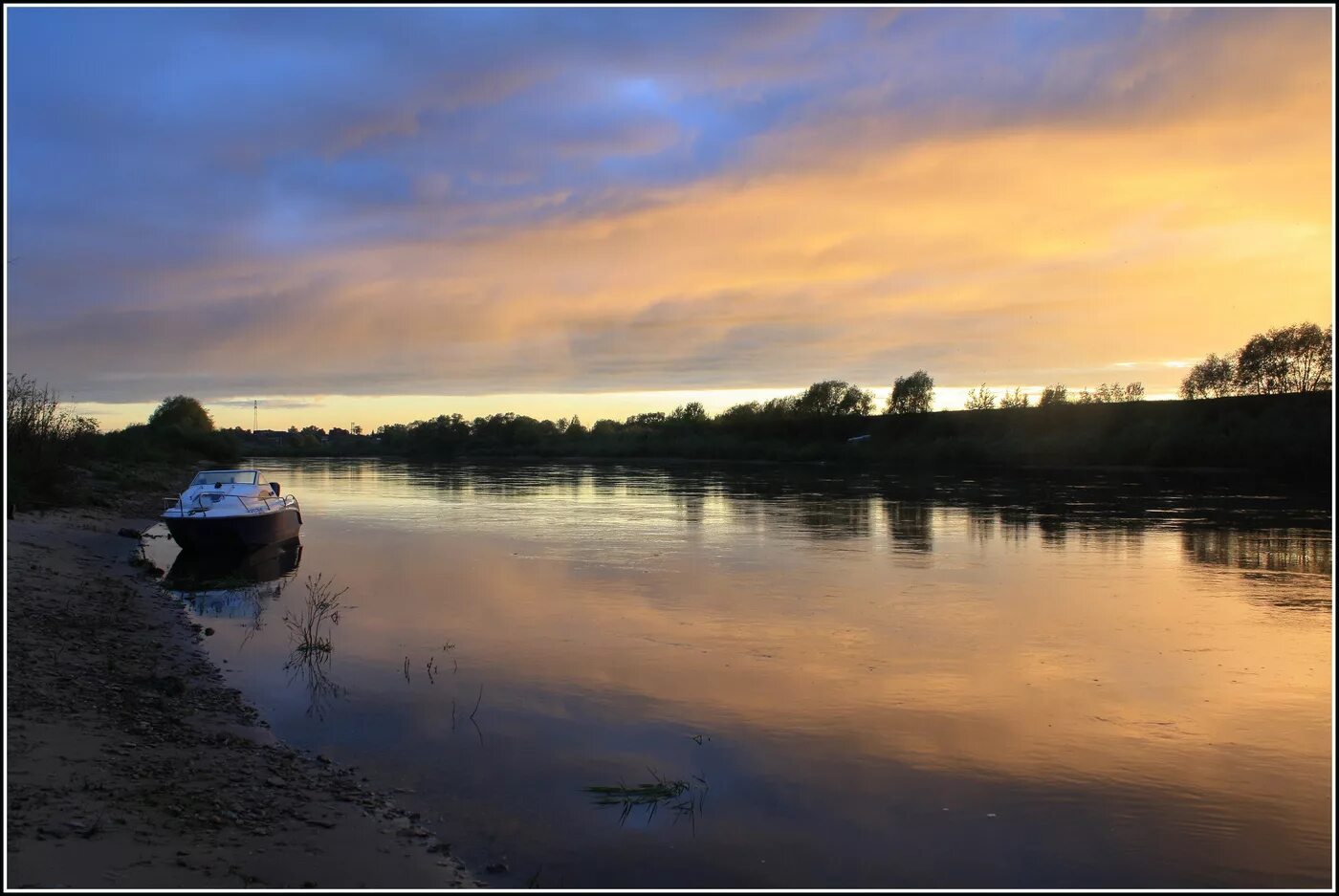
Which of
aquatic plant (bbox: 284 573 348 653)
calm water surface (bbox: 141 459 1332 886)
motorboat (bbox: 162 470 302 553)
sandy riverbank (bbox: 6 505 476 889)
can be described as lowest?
calm water surface (bbox: 141 459 1332 886)

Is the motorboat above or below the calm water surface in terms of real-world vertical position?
above

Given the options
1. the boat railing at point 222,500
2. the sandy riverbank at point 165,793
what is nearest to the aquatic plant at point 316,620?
the sandy riverbank at point 165,793

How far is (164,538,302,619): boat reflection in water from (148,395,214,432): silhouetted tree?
73523mm

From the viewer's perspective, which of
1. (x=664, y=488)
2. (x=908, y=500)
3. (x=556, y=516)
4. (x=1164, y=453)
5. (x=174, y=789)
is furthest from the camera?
(x=1164, y=453)

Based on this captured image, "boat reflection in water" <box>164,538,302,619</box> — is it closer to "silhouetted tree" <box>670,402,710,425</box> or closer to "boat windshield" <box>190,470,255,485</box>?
"boat windshield" <box>190,470,255,485</box>

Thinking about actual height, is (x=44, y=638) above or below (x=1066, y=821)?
above

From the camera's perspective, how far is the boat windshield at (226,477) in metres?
22.6

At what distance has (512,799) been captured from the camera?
7.32 meters

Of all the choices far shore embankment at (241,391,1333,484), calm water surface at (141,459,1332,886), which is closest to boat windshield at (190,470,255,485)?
calm water surface at (141,459,1332,886)

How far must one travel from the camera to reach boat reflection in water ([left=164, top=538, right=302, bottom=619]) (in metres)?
16.0

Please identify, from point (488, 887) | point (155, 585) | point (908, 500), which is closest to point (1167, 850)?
point (488, 887)

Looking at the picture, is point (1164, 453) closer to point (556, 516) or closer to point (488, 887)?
point (556, 516)

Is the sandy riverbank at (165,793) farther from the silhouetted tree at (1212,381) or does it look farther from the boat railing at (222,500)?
the silhouetted tree at (1212,381)

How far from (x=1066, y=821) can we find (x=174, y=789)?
664 centimetres
